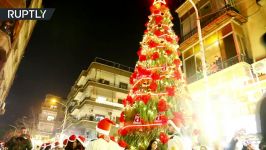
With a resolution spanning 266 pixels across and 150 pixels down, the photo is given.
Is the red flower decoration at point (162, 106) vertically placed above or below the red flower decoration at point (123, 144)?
above

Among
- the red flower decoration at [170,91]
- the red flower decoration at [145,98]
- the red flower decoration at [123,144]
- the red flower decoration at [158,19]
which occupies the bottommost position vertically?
the red flower decoration at [123,144]

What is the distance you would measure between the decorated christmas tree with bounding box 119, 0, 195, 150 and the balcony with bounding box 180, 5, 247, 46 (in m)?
4.89

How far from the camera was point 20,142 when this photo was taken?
25.4ft

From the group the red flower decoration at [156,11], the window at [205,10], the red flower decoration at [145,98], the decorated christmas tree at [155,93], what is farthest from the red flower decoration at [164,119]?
the window at [205,10]

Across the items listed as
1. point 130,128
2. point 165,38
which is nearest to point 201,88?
point 165,38

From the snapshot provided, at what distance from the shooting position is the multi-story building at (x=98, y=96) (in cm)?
3578

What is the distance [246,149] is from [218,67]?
8654 mm

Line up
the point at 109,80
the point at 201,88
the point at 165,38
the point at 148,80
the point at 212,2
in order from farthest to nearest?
1. the point at 109,80
2. the point at 212,2
3. the point at 201,88
4. the point at 165,38
5. the point at 148,80

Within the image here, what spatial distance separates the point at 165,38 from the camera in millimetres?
11820

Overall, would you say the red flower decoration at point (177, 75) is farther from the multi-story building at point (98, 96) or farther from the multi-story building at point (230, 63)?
the multi-story building at point (98, 96)

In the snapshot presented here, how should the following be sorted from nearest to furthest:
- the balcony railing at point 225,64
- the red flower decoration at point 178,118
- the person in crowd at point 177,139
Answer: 1. the person in crowd at point 177,139
2. the red flower decoration at point 178,118
3. the balcony railing at point 225,64

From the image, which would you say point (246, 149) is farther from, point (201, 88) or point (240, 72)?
point (201, 88)

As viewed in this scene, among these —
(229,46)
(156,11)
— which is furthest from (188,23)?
(156,11)

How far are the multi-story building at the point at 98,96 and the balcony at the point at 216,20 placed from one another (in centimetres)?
2144
